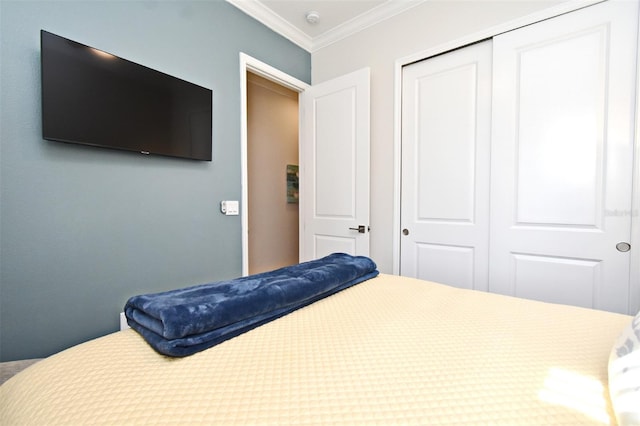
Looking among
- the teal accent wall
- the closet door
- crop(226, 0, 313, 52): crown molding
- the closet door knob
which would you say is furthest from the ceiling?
the closet door knob

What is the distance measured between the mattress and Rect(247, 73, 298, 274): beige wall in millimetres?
2767

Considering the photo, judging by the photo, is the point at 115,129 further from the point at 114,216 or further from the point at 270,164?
the point at 270,164

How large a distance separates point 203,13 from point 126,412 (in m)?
2.47

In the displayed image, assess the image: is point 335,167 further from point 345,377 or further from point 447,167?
point 345,377

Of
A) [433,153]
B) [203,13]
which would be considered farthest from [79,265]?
[433,153]

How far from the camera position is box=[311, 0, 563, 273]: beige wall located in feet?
7.12

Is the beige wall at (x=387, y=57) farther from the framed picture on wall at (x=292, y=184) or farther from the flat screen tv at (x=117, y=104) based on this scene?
the framed picture on wall at (x=292, y=184)

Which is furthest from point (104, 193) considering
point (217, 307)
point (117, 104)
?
point (217, 307)

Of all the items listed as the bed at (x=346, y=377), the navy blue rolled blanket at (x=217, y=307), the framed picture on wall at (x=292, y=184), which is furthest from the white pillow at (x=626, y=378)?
the framed picture on wall at (x=292, y=184)

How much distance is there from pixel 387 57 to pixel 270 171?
1.95 meters

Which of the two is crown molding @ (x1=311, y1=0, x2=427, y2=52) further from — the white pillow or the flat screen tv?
the white pillow

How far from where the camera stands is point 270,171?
376 cm

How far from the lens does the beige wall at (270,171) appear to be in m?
3.54

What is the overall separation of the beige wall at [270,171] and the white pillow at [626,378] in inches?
129
